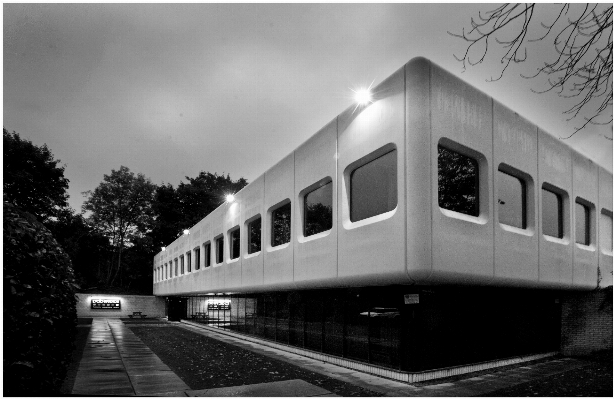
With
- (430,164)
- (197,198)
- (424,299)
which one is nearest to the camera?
(430,164)

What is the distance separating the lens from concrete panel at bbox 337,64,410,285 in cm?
1142

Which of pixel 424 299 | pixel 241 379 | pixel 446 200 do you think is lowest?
pixel 241 379

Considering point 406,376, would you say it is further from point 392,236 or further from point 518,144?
point 518,144

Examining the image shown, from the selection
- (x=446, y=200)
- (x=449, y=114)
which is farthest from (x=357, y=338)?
(x=449, y=114)

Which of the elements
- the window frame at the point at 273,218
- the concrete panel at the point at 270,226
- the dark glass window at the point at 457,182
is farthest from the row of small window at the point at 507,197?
the window frame at the point at 273,218

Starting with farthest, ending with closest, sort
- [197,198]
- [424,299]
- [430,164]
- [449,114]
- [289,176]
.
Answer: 1. [197,198]
2. [289,176]
3. [424,299]
4. [449,114]
5. [430,164]

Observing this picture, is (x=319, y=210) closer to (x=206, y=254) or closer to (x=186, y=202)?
(x=206, y=254)

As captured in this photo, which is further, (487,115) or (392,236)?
(487,115)

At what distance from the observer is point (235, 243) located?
24750 mm

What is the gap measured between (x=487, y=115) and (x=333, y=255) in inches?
230

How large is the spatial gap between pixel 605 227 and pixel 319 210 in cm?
1255

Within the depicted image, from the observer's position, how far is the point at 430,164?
441 inches

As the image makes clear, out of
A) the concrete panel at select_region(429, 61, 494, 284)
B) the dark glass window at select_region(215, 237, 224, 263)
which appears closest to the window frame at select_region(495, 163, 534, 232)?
the concrete panel at select_region(429, 61, 494, 284)

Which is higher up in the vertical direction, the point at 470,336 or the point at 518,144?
the point at 518,144
